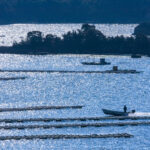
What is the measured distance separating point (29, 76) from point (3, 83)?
7.15 meters

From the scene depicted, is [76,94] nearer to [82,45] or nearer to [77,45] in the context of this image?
[77,45]

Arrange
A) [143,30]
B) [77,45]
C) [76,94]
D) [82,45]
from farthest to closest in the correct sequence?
1. [143,30]
2. [82,45]
3. [77,45]
4. [76,94]

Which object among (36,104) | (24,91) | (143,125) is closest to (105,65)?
(24,91)

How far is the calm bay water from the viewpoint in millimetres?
64875

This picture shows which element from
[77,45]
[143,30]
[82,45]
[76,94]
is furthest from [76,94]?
[143,30]

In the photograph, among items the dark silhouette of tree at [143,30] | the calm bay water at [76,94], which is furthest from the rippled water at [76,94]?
the dark silhouette of tree at [143,30]

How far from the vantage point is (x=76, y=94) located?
9662 centimetres

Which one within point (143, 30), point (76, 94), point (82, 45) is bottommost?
point (76, 94)

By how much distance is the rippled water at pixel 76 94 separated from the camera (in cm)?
6488

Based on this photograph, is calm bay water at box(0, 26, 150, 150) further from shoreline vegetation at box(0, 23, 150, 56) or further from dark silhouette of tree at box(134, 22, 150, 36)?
dark silhouette of tree at box(134, 22, 150, 36)

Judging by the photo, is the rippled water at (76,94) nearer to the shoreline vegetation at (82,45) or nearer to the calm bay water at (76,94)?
the calm bay water at (76,94)

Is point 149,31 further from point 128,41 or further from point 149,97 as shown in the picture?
point 149,97

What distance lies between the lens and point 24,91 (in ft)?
326

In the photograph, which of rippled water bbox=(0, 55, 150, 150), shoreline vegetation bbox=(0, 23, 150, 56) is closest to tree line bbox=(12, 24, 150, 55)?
shoreline vegetation bbox=(0, 23, 150, 56)
